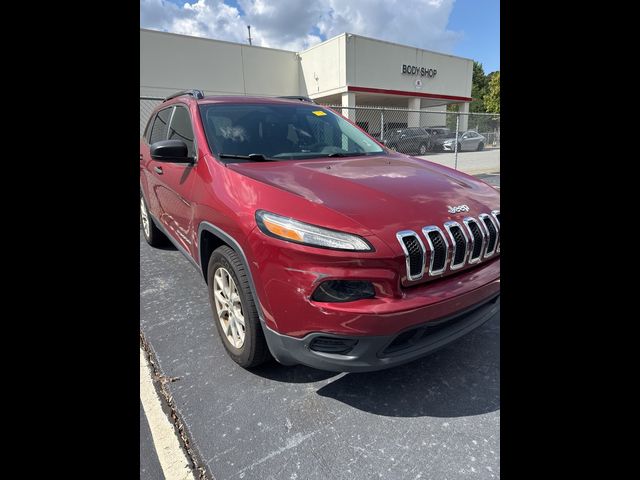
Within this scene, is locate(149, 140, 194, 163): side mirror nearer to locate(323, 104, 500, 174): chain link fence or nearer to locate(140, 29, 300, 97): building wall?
locate(323, 104, 500, 174): chain link fence

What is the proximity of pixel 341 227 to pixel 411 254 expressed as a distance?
35 centimetres

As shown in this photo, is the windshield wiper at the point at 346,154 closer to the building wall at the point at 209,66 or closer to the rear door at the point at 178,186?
the rear door at the point at 178,186

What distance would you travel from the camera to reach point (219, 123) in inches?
109

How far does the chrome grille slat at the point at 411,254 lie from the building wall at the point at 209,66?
65.4 feet

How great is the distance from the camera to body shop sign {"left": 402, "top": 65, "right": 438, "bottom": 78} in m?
24.0

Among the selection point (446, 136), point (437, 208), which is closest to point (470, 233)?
point (437, 208)

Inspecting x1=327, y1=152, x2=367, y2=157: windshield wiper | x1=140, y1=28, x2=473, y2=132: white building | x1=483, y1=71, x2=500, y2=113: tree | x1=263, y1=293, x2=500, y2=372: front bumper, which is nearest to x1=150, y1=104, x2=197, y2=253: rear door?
x1=327, y1=152, x2=367, y2=157: windshield wiper

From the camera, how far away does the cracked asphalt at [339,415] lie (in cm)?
163

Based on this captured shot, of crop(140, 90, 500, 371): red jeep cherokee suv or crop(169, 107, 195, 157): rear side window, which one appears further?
crop(169, 107, 195, 157): rear side window

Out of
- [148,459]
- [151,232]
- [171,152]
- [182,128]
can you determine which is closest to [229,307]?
[148,459]

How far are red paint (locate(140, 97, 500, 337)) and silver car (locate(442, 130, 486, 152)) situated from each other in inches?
568

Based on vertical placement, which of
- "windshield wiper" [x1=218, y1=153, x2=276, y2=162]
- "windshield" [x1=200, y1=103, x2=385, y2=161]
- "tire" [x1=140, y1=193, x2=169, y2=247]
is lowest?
"tire" [x1=140, y1=193, x2=169, y2=247]
